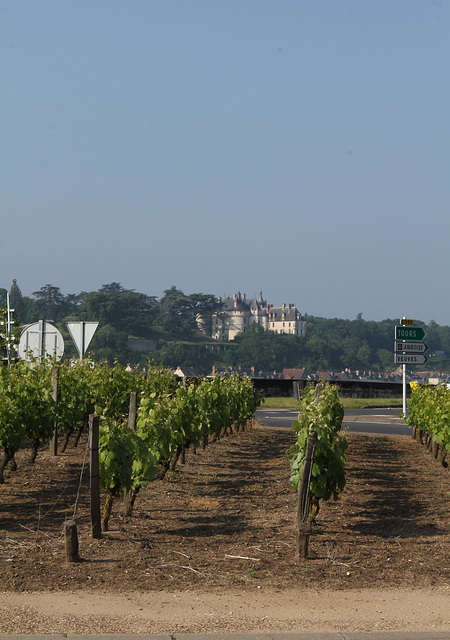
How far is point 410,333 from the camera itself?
933 inches

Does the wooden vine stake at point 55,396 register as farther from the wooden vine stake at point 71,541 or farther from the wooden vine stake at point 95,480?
the wooden vine stake at point 71,541

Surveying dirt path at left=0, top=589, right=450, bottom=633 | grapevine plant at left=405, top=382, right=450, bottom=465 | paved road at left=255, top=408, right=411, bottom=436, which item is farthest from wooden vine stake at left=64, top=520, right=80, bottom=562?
paved road at left=255, top=408, right=411, bottom=436

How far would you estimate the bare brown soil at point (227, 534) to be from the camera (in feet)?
A: 20.9

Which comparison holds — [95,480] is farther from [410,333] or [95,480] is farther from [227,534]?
[410,333]

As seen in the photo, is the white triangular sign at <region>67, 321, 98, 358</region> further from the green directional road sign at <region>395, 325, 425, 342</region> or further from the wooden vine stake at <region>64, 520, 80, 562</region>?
the green directional road sign at <region>395, 325, 425, 342</region>

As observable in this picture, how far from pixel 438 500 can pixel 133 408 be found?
4.42 metres

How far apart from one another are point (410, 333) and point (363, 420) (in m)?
3.66

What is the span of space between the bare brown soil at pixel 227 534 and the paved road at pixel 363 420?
878 centimetres

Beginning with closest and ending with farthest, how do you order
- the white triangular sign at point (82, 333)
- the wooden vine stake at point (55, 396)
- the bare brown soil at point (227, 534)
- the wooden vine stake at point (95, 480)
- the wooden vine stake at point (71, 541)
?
the bare brown soil at point (227, 534) < the wooden vine stake at point (71, 541) < the wooden vine stake at point (95, 480) < the wooden vine stake at point (55, 396) < the white triangular sign at point (82, 333)

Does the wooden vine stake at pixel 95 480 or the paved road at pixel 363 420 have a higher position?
the wooden vine stake at pixel 95 480

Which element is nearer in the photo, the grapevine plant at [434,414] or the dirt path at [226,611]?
the dirt path at [226,611]

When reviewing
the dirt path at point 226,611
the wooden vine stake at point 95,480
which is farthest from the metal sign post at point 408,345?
the dirt path at point 226,611

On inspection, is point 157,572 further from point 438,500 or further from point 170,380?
point 170,380

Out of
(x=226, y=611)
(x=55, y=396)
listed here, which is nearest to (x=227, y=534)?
(x=226, y=611)
